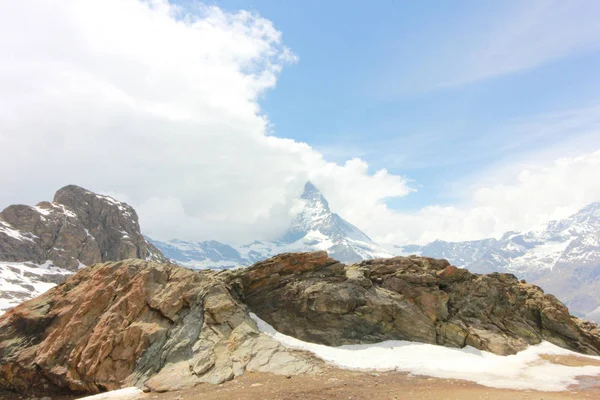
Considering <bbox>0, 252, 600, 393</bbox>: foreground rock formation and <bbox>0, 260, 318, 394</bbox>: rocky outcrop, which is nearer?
<bbox>0, 260, 318, 394</bbox>: rocky outcrop

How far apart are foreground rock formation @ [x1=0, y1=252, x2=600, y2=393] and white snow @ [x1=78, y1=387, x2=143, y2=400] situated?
Result: 26.9 inches

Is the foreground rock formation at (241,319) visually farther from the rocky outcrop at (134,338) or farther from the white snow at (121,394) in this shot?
the white snow at (121,394)

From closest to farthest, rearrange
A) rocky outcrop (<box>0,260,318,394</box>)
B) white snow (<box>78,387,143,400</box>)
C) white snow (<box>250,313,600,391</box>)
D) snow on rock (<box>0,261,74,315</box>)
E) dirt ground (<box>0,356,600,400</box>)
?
dirt ground (<box>0,356,600,400</box>) < white snow (<box>78,387,143,400</box>) < white snow (<box>250,313,600,391</box>) < rocky outcrop (<box>0,260,318,394</box>) < snow on rock (<box>0,261,74,315</box>)

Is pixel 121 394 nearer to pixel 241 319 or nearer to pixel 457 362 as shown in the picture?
pixel 241 319

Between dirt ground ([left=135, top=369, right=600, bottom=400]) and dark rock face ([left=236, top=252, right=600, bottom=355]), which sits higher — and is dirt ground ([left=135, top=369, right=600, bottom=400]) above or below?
below

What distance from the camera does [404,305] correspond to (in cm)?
3725

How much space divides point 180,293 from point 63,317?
10.0 meters

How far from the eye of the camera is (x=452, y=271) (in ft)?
137

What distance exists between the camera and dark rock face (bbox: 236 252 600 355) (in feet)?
113

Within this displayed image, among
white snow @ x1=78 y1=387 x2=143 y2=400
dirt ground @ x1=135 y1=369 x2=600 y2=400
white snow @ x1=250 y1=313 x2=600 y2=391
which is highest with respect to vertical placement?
white snow @ x1=250 y1=313 x2=600 y2=391

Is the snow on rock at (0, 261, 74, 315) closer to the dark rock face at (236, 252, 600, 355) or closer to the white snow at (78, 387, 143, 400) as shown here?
the dark rock face at (236, 252, 600, 355)

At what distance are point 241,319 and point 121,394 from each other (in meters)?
10.6

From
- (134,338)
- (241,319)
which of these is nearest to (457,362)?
(241,319)

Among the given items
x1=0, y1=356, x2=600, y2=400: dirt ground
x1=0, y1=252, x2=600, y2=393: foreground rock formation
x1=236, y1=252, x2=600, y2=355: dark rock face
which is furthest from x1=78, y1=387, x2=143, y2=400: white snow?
x1=236, y1=252, x2=600, y2=355: dark rock face
